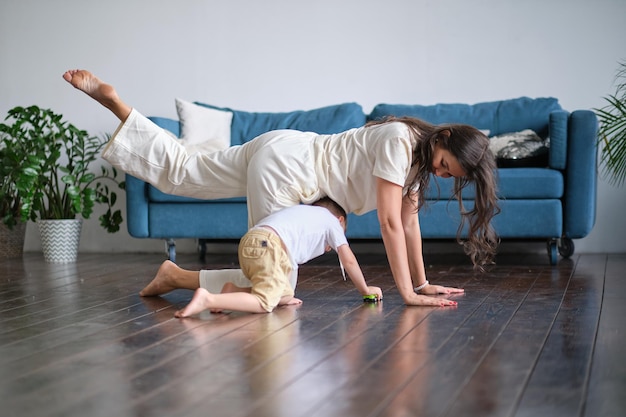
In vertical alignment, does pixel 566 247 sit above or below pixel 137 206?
below

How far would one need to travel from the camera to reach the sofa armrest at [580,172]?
3.80 metres

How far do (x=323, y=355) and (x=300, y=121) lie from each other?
115 inches

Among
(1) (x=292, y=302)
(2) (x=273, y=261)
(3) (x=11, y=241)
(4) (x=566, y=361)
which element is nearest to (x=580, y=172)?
(1) (x=292, y=302)

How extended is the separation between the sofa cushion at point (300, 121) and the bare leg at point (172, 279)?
189 cm

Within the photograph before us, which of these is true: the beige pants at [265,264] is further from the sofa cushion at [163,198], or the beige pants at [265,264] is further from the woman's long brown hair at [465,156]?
the sofa cushion at [163,198]

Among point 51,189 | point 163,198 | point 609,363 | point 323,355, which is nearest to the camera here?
point 609,363

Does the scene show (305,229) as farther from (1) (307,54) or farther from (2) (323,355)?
(1) (307,54)

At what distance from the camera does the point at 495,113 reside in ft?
14.6

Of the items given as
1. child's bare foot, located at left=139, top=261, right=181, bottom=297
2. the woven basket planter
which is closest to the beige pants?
child's bare foot, located at left=139, top=261, right=181, bottom=297

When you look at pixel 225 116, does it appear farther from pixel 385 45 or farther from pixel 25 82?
pixel 25 82

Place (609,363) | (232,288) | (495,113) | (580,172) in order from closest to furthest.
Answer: (609,363)
(232,288)
(580,172)
(495,113)

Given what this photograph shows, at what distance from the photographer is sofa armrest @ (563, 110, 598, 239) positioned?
3.80 meters

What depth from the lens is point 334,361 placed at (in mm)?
1759

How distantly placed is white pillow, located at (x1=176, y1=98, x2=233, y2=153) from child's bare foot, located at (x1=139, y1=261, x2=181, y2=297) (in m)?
1.74
